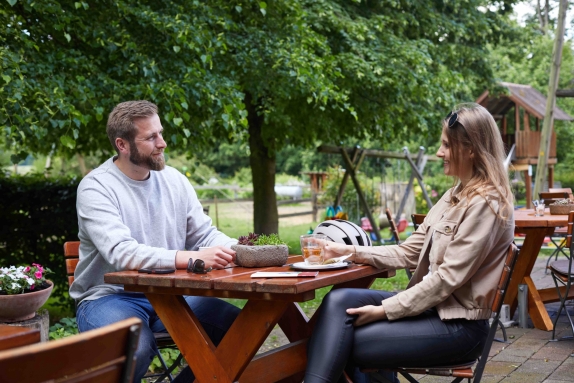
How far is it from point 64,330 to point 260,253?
2.51 meters

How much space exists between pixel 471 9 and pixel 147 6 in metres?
7.53

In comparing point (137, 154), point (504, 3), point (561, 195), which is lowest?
point (561, 195)

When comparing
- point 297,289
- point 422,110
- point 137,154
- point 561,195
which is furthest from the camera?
point 422,110

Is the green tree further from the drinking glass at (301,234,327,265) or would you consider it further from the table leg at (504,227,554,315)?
the drinking glass at (301,234,327,265)

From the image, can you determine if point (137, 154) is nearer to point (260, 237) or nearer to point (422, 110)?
point (260, 237)

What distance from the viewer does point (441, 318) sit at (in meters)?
3.21

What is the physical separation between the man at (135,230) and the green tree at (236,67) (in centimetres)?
214

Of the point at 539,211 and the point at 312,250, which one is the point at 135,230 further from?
the point at 539,211

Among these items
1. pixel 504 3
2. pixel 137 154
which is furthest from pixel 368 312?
pixel 504 3

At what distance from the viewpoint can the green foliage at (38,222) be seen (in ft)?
25.4

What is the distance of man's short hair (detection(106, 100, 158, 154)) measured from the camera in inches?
146

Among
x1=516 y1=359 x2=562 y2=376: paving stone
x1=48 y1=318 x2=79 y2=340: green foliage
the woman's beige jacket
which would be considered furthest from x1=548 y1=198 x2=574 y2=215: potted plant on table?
x1=48 y1=318 x2=79 y2=340: green foliage

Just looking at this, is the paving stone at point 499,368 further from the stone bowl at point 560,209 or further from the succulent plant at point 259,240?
the succulent plant at point 259,240

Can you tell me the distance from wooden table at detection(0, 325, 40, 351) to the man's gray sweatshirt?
1.09 meters
